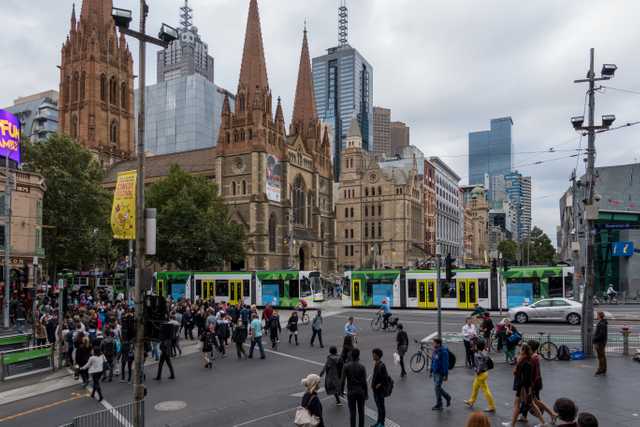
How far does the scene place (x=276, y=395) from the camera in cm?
1339

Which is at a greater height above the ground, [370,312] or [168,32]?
[168,32]

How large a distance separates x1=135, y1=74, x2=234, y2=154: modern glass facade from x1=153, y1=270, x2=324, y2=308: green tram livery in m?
60.7

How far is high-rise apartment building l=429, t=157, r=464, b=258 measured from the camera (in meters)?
110

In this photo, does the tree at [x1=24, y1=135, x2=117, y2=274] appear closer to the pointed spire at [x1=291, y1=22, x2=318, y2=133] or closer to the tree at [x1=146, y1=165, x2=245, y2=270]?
the tree at [x1=146, y1=165, x2=245, y2=270]

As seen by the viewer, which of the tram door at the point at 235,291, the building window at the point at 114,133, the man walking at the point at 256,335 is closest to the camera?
the man walking at the point at 256,335

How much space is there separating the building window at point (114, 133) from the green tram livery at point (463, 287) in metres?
59.8

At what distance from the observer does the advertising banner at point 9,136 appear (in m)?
30.4

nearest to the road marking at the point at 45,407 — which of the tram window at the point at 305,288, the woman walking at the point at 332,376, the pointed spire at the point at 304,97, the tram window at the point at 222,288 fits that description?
the woman walking at the point at 332,376

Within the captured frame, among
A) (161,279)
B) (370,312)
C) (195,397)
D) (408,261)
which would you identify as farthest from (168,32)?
(408,261)

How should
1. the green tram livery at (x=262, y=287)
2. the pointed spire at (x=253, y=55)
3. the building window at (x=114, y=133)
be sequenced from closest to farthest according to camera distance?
the green tram livery at (x=262, y=287) → the pointed spire at (x=253, y=55) → the building window at (x=114, y=133)

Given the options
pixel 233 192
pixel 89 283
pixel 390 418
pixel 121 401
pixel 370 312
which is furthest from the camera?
pixel 233 192

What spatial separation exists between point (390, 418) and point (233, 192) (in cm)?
5780

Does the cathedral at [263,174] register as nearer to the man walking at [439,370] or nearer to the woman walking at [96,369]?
the woman walking at [96,369]

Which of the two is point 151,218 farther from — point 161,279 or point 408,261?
point 408,261
